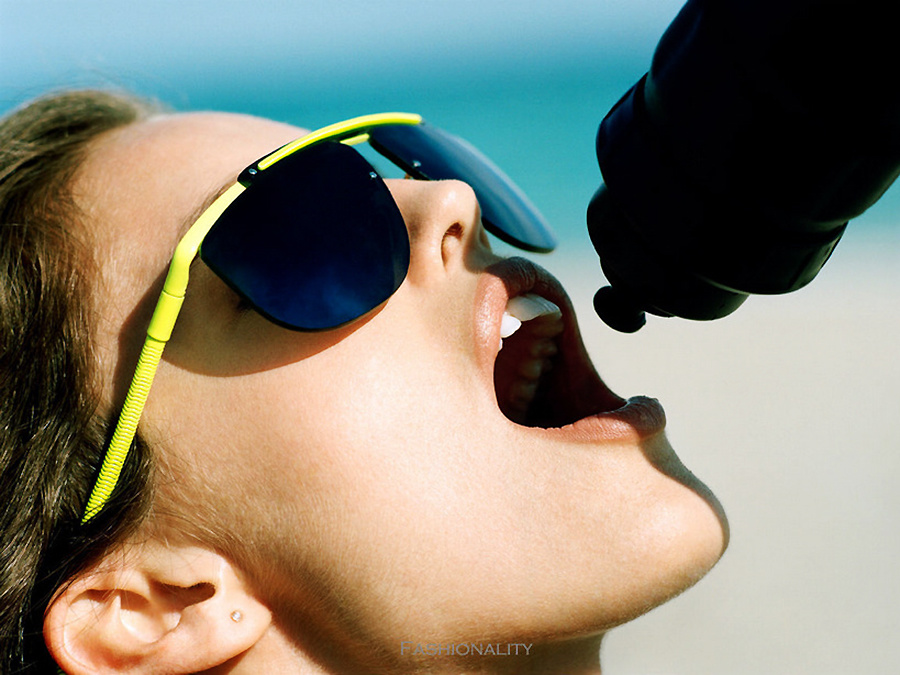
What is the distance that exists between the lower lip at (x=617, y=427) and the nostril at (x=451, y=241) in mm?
326

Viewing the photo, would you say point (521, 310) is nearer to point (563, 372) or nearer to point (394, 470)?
point (563, 372)

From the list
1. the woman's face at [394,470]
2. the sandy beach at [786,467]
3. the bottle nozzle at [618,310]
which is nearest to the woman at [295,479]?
the woman's face at [394,470]

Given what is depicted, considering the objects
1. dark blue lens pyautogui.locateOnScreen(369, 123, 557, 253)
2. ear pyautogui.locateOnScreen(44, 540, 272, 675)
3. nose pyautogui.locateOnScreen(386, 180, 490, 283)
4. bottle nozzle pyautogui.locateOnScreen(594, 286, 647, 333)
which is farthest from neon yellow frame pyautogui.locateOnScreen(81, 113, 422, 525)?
bottle nozzle pyautogui.locateOnScreen(594, 286, 647, 333)

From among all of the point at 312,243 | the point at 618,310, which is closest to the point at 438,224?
the point at 312,243

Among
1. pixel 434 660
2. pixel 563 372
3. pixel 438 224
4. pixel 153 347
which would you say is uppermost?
pixel 438 224

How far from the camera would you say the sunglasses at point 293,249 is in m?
1.28

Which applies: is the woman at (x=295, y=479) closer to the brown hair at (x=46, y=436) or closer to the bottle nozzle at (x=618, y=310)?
the brown hair at (x=46, y=436)

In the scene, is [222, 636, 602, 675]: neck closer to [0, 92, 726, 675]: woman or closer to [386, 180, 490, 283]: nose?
[0, 92, 726, 675]: woman

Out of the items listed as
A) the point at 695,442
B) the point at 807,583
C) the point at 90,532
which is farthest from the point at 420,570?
the point at 695,442

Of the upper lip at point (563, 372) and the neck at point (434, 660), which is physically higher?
the upper lip at point (563, 372)

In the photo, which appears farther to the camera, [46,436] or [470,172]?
[470,172]

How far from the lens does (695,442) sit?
363 cm

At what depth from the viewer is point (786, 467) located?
3.54 metres

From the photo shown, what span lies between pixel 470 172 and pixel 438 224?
1.14 ft
